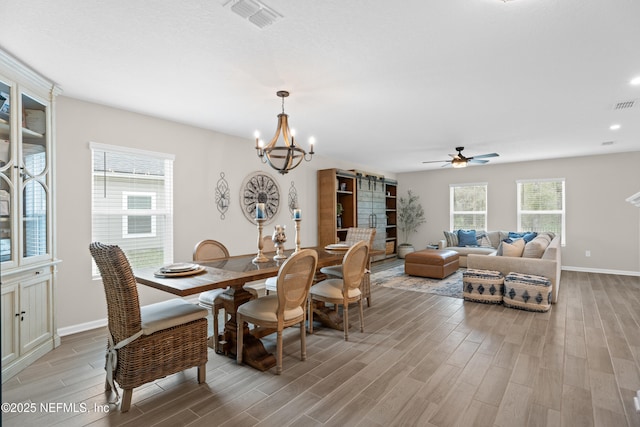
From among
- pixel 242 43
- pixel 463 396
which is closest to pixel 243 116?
pixel 242 43

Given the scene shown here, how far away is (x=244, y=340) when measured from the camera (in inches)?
119

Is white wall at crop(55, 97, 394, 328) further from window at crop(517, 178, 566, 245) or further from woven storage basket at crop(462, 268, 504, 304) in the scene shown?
window at crop(517, 178, 566, 245)

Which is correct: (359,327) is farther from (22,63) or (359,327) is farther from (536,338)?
(22,63)

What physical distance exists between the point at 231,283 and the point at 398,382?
1.48 metres

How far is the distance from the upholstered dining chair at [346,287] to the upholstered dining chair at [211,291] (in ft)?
3.08

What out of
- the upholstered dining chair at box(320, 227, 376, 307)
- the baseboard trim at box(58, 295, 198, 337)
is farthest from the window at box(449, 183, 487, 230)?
the baseboard trim at box(58, 295, 198, 337)

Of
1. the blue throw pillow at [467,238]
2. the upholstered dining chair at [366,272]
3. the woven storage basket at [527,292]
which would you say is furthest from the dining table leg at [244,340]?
the blue throw pillow at [467,238]

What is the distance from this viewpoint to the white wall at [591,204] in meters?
6.59

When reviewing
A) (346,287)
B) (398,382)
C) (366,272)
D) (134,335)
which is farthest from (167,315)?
(366,272)

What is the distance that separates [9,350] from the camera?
8.77ft

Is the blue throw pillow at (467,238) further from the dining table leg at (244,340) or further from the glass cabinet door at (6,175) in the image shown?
the glass cabinet door at (6,175)

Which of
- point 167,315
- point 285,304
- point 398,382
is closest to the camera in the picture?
point 167,315

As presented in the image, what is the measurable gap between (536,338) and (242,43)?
3.83m

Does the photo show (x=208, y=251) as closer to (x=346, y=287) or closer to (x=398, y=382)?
(x=346, y=287)
